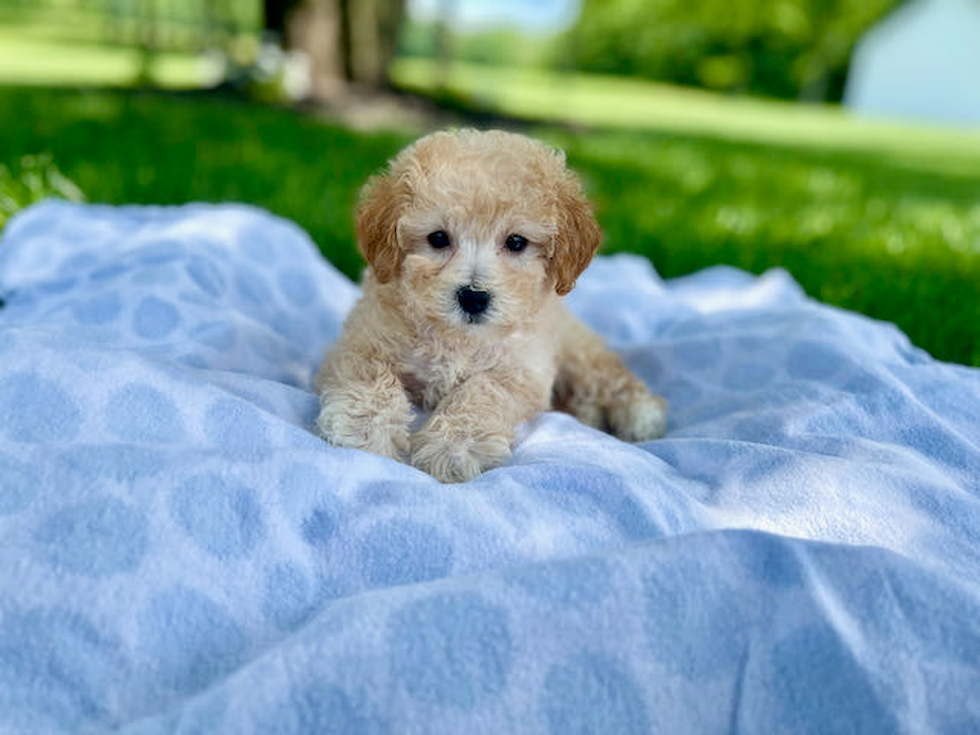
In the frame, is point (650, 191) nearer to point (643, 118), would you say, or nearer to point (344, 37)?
point (344, 37)

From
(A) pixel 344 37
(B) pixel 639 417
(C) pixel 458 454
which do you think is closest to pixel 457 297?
(C) pixel 458 454

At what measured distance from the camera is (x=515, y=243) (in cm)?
295

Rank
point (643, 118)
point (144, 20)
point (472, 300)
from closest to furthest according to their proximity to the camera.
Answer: point (472, 300) < point (144, 20) < point (643, 118)

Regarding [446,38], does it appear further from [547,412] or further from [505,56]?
[547,412]

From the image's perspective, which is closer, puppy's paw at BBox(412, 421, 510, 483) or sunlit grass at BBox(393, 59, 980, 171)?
puppy's paw at BBox(412, 421, 510, 483)

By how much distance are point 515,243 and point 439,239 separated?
26 centimetres

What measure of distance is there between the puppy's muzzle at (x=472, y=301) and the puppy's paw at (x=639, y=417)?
811mm

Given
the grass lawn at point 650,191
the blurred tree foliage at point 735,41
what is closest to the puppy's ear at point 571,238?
the grass lawn at point 650,191

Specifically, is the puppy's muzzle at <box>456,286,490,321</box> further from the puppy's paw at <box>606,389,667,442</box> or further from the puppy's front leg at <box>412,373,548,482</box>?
the puppy's paw at <box>606,389,667,442</box>

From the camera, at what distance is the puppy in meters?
2.72

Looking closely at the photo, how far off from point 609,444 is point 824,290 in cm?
290

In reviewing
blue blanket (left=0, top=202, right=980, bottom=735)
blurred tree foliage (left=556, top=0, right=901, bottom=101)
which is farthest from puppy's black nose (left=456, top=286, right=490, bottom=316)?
blurred tree foliage (left=556, top=0, right=901, bottom=101)

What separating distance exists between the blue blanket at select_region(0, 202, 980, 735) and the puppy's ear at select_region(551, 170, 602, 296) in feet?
1.65

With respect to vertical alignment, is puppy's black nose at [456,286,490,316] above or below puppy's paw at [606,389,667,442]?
above
